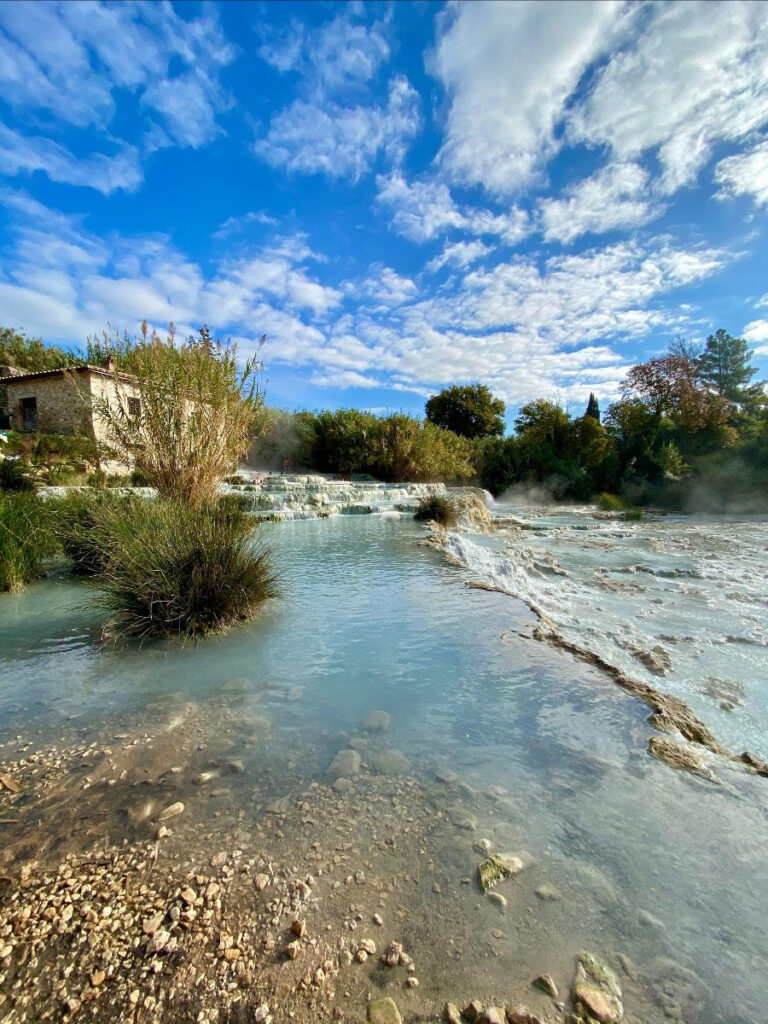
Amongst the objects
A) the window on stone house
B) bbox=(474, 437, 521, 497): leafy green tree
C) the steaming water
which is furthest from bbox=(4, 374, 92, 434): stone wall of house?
bbox=(474, 437, 521, 497): leafy green tree

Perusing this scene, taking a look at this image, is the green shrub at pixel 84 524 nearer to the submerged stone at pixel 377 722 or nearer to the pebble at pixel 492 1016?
the submerged stone at pixel 377 722

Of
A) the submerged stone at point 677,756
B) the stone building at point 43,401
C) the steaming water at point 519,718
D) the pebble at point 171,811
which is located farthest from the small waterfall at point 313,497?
the submerged stone at point 677,756

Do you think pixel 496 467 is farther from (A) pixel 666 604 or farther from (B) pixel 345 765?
(B) pixel 345 765

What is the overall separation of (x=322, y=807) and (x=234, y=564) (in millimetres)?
2295

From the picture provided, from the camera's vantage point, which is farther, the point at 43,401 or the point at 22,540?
the point at 43,401

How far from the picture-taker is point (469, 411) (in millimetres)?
32344

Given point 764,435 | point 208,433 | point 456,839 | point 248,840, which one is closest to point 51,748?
point 248,840

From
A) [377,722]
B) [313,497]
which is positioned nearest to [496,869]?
[377,722]

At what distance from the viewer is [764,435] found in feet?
67.5

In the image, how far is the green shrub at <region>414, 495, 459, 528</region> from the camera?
33.9ft

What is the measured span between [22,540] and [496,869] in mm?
5620

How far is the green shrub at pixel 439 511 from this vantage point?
33.9 ft

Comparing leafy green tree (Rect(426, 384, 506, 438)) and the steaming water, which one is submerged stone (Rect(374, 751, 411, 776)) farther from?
leafy green tree (Rect(426, 384, 506, 438))

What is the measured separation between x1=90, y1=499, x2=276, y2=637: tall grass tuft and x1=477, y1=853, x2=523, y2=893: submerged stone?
102 inches
